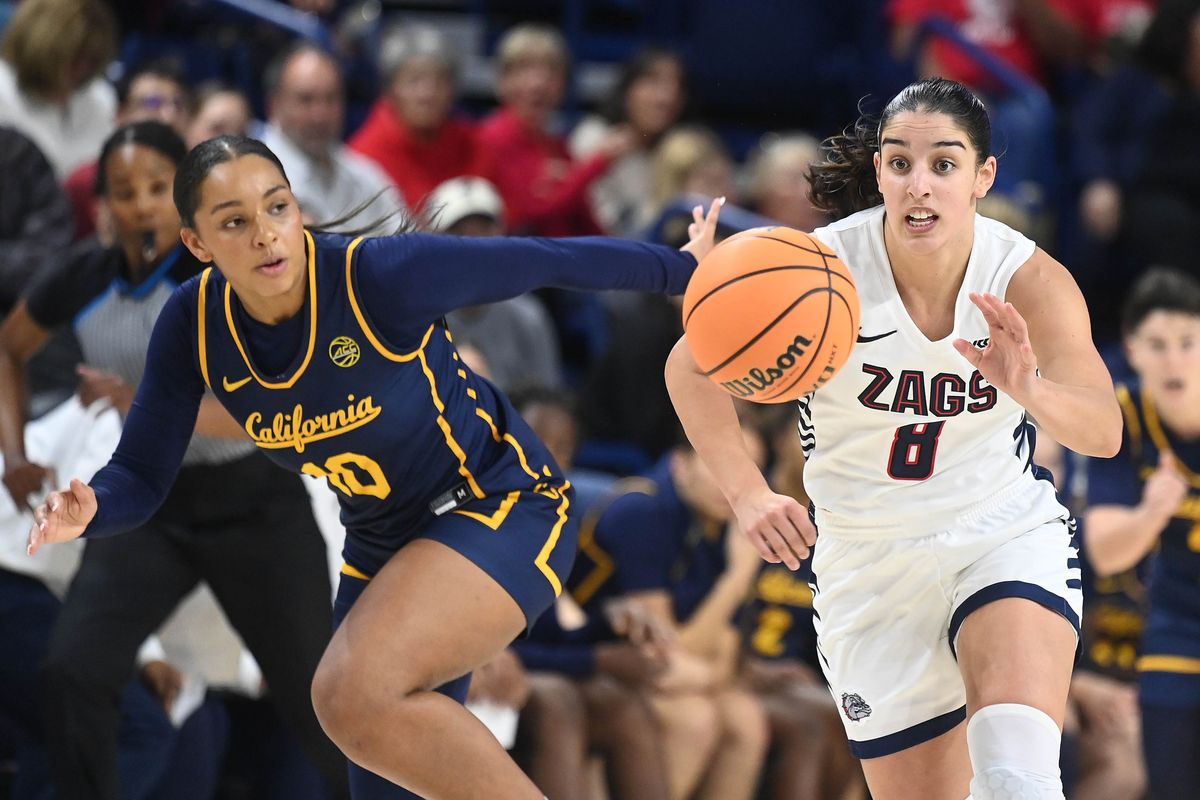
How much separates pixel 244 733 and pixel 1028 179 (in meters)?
4.87

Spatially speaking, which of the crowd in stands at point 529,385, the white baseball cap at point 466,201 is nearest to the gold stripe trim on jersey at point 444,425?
the crowd in stands at point 529,385

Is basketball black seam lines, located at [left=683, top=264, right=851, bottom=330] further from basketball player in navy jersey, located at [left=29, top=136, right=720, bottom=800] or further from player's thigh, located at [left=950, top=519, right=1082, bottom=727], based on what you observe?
player's thigh, located at [left=950, top=519, right=1082, bottom=727]

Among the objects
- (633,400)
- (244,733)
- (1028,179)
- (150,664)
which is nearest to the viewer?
(150,664)

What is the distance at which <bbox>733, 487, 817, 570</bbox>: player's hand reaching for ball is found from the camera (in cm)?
355

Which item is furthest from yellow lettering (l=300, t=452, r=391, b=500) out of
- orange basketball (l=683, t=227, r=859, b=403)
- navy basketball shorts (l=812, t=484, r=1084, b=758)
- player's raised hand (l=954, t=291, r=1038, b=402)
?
player's raised hand (l=954, t=291, r=1038, b=402)

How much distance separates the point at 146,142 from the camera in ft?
16.3

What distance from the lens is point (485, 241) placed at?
3.94 meters

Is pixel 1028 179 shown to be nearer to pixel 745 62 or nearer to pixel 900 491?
pixel 745 62

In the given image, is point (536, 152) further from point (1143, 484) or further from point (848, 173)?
point (848, 173)

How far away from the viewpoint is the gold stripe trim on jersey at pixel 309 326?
12.7ft

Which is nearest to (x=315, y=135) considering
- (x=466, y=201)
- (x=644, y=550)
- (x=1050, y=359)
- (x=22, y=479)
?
(x=466, y=201)

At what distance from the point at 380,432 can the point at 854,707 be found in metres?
1.34

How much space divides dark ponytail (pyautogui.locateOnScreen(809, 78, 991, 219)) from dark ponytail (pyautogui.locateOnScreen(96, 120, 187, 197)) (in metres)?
1.99

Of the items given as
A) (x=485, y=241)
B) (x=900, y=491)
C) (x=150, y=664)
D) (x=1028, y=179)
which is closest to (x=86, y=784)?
(x=150, y=664)
